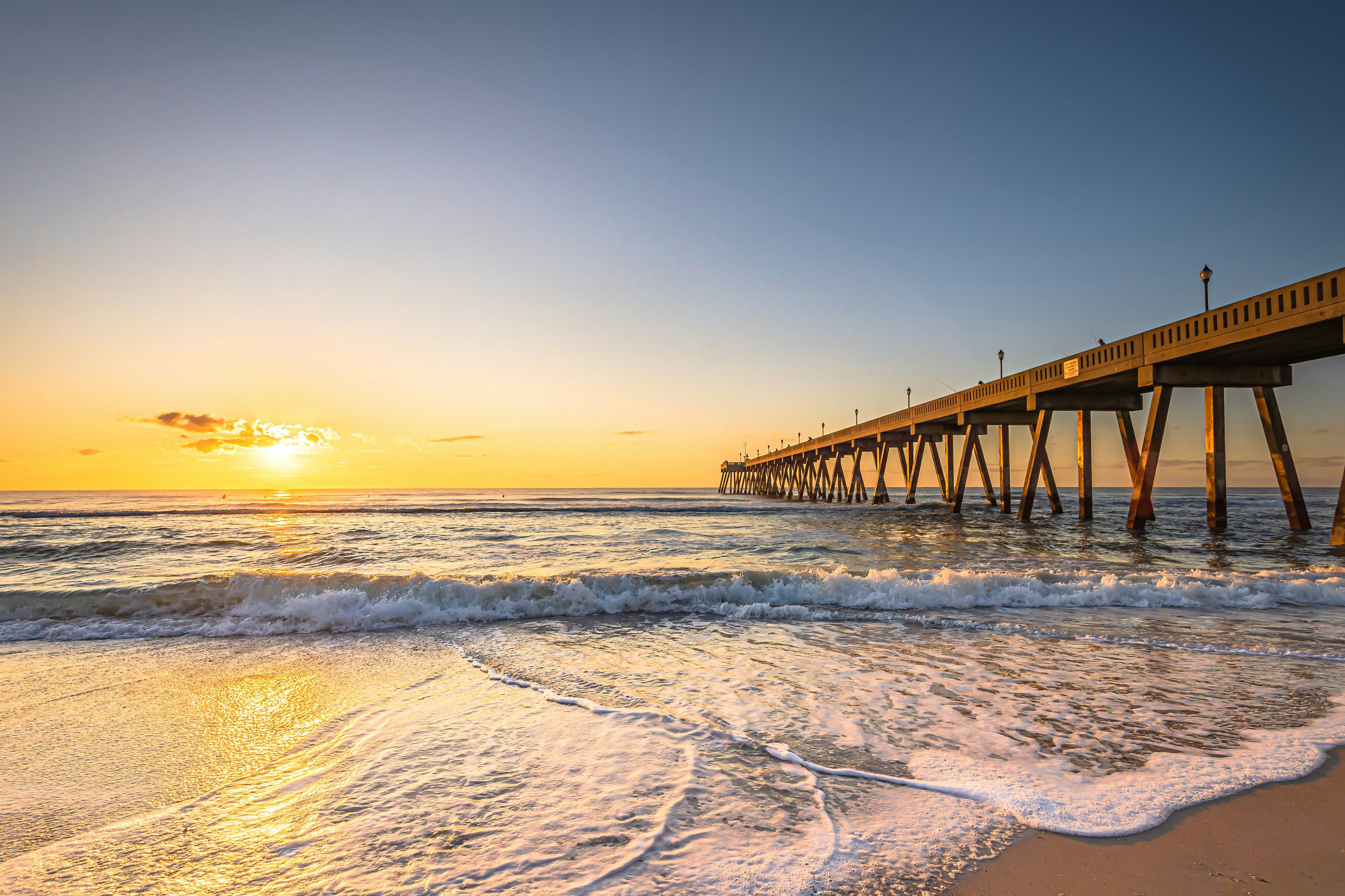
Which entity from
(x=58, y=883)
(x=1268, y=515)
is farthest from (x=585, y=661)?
(x=1268, y=515)

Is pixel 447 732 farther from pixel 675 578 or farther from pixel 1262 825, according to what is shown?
pixel 675 578

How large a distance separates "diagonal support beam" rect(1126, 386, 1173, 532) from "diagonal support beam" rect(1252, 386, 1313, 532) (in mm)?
2490

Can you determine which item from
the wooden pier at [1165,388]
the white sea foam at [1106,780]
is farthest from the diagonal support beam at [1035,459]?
the white sea foam at [1106,780]

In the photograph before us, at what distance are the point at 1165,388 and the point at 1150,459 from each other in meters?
2.49

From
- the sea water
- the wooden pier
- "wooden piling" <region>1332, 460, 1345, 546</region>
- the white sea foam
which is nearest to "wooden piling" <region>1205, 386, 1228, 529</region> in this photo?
the wooden pier

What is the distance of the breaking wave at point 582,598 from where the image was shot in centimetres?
836

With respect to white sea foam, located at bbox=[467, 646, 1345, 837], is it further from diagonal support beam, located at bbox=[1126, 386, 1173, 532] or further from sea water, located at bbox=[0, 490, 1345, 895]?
diagonal support beam, located at bbox=[1126, 386, 1173, 532]

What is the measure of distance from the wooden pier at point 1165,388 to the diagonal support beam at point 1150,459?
4 centimetres

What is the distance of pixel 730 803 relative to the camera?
307cm

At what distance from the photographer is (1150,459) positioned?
1975cm

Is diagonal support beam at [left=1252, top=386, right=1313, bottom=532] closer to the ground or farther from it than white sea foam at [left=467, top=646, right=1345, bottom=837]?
farther from it

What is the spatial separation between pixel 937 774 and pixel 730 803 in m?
1.25

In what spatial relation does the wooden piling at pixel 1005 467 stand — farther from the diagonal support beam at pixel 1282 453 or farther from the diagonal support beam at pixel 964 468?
the diagonal support beam at pixel 1282 453

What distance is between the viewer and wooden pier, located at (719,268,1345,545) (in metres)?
14.6
